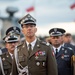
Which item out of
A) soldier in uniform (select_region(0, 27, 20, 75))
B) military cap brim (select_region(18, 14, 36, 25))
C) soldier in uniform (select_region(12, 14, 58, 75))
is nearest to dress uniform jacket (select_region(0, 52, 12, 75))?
soldier in uniform (select_region(0, 27, 20, 75))

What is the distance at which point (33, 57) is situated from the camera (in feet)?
21.5

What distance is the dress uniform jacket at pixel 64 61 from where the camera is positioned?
25.5 feet

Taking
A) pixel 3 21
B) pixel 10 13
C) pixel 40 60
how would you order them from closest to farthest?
pixel 40 60 < pixel 10 13 < pixel 3 21

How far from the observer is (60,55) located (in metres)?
7.97

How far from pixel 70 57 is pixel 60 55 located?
0.21 meters

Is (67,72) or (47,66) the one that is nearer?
(47,66)

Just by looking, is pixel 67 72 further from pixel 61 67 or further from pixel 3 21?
pixel 3 21

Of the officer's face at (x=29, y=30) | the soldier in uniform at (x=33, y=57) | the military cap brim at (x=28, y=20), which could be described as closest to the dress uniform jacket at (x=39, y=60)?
the soldier in uniform at (x=33, y=57)

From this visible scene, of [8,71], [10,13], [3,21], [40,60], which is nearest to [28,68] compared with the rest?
[40,60]

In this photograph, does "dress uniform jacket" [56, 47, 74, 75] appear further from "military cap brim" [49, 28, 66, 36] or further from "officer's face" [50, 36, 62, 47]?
"military cap brim" [49, 28, 66, 36]

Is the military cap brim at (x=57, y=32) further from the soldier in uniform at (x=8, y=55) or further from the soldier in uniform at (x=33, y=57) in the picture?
the soldier in uniform at (x=33, y=57)

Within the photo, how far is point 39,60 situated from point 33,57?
12 centimetres

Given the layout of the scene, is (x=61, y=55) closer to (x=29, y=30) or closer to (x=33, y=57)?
(x=33, y=57)

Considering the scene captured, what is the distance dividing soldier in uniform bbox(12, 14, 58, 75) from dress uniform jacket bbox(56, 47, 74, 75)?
1248mm
